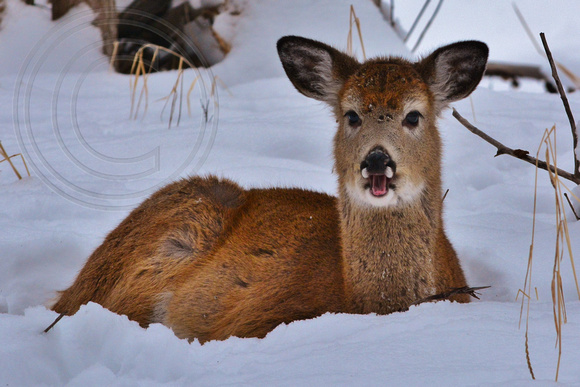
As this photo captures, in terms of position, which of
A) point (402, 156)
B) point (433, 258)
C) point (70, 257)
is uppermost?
point (402, 156)

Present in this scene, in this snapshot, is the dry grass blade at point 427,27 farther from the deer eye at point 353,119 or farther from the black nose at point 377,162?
the black nose at point 377,162

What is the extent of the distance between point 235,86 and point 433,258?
4.44m

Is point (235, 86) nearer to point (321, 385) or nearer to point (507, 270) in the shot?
point (507, 270)

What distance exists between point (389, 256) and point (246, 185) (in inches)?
85.1

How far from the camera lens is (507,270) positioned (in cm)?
447

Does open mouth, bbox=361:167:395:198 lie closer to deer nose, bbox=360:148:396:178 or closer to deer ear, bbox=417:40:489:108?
deer nose, bbox=360:148:396:178

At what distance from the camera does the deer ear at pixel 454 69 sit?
162 inches

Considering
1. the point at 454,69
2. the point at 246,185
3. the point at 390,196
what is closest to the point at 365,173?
the point at 390,196

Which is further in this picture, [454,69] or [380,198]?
[454,69]

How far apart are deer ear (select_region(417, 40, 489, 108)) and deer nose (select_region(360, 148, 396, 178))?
0.80 metres

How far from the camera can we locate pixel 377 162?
354cm

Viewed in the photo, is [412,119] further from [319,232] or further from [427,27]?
[427,27]

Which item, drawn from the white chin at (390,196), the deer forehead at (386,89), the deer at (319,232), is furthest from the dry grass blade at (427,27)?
the white chin at (390,196)

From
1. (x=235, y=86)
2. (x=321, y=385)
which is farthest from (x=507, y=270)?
(x=235, y=86)
